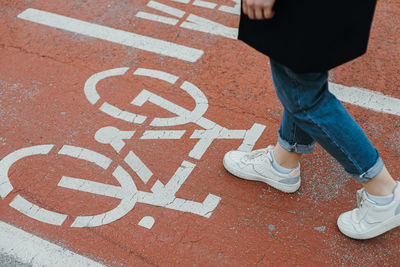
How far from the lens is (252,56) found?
3902 mm

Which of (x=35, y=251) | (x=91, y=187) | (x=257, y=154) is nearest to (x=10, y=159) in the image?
(x=91, y=187)

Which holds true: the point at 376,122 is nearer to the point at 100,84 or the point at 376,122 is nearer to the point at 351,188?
the point at 351,188

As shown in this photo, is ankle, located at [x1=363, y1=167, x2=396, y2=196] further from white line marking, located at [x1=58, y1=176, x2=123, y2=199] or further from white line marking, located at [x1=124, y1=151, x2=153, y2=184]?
white line marking, located at [x1=58, y1=176, x2=123, y2=199]

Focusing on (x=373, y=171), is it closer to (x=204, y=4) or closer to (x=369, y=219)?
(x=369, y=219)

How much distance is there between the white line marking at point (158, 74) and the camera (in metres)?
3.60

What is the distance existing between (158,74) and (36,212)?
5.20 feet

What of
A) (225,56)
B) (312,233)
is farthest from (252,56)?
(312,233)

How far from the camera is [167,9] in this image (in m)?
4.50

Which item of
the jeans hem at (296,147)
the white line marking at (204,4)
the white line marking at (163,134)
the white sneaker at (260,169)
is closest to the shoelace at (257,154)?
the white sneaker at (260,169)

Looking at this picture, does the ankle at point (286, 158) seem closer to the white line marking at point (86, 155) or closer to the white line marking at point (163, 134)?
the white line marking at point (163, 134)

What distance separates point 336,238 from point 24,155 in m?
2.05

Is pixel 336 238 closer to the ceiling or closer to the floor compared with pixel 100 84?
closer to the floor

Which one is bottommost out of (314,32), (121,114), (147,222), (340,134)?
(147,222)

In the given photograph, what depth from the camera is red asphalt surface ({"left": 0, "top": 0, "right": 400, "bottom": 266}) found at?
240 cm
